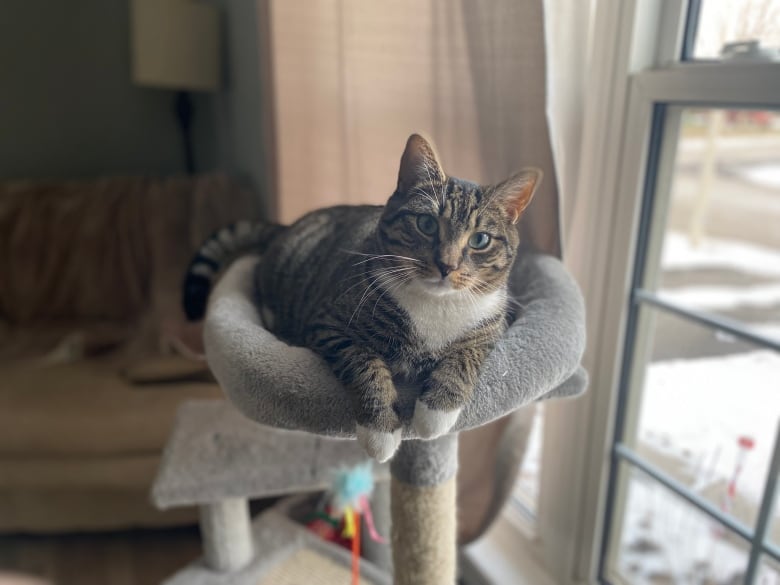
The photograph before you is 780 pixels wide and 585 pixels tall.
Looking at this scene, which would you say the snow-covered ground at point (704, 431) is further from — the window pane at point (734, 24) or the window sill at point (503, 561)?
the window pane at point (734, 24)

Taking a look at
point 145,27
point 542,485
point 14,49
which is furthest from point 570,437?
point 14,49

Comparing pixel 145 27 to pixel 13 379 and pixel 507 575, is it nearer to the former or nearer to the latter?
pixel 13 379

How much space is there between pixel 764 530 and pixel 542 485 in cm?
42

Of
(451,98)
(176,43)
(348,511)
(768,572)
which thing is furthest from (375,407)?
(176,43)

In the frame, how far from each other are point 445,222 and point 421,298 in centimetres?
8

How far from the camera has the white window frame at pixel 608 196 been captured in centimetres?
83

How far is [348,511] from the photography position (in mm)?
1141

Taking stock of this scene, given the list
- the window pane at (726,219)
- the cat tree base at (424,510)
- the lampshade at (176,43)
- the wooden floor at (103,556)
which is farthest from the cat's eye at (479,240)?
the lampshade at (176,43)

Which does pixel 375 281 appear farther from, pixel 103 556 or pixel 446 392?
pixel 103 556

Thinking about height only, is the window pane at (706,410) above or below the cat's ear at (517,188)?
below

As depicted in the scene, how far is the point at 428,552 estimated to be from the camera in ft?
2.32

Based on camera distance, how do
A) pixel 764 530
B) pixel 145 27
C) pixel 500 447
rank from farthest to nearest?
pixel 145 27 < pixel 500 447 < pixel 764 530

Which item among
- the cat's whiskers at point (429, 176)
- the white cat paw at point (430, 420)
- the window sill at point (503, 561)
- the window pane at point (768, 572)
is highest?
the cat's whiskers at point (429, 176)

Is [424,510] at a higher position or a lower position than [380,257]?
lower
